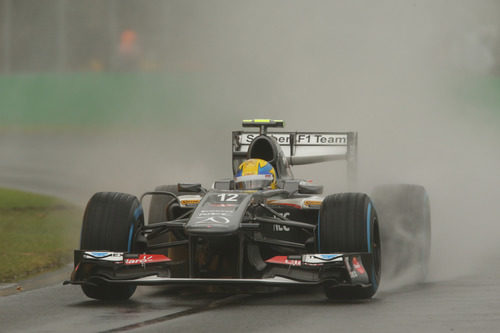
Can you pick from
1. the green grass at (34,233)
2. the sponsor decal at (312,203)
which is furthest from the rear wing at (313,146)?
the sponsor decal at (312,203)

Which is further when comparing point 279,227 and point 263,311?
point 279,227

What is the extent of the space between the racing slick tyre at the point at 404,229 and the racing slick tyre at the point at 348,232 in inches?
95.4

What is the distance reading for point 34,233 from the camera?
19.2m

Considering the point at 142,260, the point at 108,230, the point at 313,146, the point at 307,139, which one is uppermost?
the point at 307,139

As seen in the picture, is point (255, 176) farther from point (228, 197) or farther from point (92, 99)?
point (92, 99)

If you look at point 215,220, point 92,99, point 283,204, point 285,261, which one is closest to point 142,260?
point 215,220

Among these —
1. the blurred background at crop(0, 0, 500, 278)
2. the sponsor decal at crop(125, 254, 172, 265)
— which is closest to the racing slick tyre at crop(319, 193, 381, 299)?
the sponsor decal at crop(125, 254, 172, 265)

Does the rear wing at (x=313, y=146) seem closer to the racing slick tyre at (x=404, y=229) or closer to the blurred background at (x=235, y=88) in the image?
the racing slick tyre at (x=404, y=229)

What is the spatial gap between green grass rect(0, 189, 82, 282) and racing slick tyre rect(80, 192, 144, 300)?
299 centimetres

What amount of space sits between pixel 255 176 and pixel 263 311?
3.34 m

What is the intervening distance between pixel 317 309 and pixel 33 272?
19.8 feet

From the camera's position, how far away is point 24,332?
9.11 meters

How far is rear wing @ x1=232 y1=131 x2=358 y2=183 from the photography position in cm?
1634

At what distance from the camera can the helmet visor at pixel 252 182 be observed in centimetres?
1326
